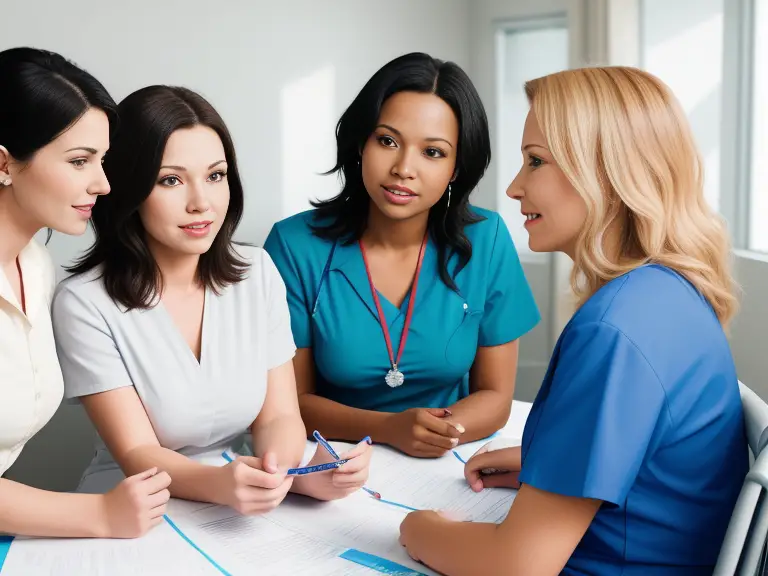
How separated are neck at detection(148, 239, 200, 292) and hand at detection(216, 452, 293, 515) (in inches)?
16.2

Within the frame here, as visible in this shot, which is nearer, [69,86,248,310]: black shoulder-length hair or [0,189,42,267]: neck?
[0,189,42,267]: neck

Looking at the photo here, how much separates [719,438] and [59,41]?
1966mm

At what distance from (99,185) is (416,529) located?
722 millimetres

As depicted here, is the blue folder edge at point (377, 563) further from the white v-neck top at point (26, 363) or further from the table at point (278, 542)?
the white v-neck top at point (26, 363)

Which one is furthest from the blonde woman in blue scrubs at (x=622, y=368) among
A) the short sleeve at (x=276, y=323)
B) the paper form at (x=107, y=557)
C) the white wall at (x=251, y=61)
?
the white wall at (x=251, y=61)

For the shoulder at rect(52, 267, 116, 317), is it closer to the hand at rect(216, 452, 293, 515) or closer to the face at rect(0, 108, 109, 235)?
the face at rect(0, 108, 109, 235)

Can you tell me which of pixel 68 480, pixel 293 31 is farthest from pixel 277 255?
pixel 293 31

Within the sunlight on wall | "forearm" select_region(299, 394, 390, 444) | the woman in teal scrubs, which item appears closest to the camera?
"forearm" select_region(299, 394, 390, 444)

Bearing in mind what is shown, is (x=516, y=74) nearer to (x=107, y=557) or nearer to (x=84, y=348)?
(x=84, y=348)

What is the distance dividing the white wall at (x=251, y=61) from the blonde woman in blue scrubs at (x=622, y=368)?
156 cm

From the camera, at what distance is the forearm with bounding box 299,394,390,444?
1682mm

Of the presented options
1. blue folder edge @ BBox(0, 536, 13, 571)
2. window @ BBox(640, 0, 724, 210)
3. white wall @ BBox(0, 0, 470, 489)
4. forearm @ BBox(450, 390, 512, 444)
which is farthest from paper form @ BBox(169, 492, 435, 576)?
window @ BBox(640, 0, 724, 210)

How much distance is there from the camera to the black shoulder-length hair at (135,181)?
145 cm

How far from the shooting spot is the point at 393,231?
6.37 ft
